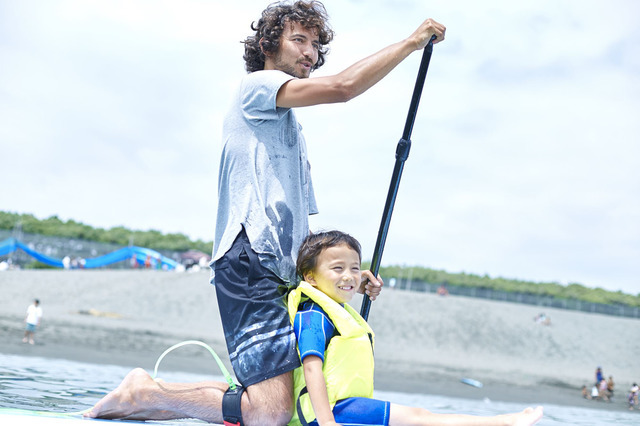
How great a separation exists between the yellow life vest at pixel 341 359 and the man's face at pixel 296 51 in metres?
1.18

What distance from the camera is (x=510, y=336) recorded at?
3791 centimetres

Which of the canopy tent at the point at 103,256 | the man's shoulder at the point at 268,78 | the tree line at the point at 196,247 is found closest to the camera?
the man's shoulder at the point at 268,78

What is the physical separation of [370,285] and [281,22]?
153 cm

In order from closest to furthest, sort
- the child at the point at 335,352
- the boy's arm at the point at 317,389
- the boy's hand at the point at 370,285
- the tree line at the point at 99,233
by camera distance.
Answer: the boy's arm at the point at 317,389 → the child at the point at 335,352 → the boy's hand at the point at 370,285 → the tree line at the point at 99,233

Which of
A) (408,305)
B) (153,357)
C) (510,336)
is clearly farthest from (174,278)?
(153,357)

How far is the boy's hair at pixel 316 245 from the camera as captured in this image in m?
3.30

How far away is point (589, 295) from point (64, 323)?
193 ft

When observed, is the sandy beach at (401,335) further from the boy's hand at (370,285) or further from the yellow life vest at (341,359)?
the yellow life vest at (341,359)

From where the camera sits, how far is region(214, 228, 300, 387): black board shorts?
3170mm

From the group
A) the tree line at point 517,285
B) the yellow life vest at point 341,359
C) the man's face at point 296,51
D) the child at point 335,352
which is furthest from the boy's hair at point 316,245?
the tree line at point 517,285

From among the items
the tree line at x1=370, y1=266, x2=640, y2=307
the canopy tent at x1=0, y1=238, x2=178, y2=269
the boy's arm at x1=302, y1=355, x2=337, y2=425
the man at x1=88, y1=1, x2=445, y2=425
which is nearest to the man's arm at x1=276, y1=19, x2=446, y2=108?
the man at x1=88, y1=1, x2=445, y2=425

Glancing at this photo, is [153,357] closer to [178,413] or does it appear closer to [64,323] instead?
[64,323]

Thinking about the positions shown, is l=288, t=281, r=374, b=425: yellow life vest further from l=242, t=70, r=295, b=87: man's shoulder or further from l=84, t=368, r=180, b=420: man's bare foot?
l=242, t=70, r=295, b=87: man's shoulder

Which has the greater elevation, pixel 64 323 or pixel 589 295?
pixel 589 295
